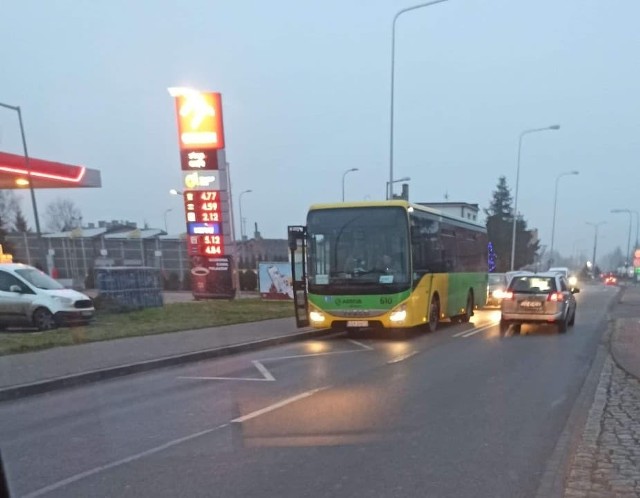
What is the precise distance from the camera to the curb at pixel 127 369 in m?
9.76

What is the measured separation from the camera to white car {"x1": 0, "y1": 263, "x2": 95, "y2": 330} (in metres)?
18.3

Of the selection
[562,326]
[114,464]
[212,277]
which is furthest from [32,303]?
[562,326]

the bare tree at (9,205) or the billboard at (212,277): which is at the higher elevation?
the bare tree at (9,205)

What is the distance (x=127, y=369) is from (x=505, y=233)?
85.0 meters

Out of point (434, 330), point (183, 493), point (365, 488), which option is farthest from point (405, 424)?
point (434, 330)

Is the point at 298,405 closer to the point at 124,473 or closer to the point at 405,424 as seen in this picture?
the point at 405,424

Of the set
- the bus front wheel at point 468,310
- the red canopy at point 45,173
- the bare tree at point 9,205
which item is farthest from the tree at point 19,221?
the bus front wheel at point 468,310

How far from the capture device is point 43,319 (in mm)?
18469

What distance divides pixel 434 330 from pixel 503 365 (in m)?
6.68

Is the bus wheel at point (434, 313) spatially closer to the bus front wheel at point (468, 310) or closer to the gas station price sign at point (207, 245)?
the bus front wheel at point (468, 310)

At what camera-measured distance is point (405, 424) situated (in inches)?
303

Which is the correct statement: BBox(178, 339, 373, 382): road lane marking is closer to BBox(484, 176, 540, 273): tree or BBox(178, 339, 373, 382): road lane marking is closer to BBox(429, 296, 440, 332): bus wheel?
BBox(429, 296, 440, 332): bus wheel

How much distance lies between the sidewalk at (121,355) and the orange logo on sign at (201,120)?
12208mm

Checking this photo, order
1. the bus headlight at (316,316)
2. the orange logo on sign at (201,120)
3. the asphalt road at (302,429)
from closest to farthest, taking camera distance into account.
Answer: the asphalt road at (302,429) → the bus headlight at (316,316) → the orange logo on sign at (201,120)
